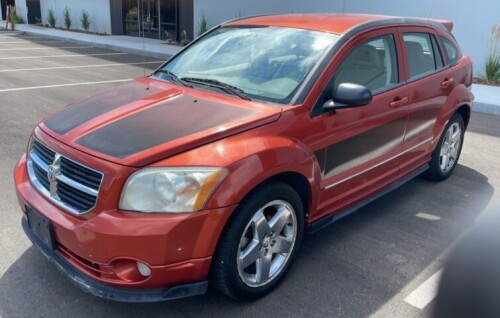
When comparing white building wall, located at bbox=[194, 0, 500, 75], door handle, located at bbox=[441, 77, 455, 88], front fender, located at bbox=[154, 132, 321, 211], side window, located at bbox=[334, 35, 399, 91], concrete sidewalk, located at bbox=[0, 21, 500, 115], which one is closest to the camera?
front fender, located at bbox=[154, 132, 321, 211]

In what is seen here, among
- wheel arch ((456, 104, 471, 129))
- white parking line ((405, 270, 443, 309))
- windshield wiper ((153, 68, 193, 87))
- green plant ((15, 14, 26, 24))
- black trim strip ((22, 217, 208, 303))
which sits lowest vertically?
green plant ((15, 14, 26, 24))

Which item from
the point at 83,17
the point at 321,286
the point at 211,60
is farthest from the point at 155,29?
the point at 321,286

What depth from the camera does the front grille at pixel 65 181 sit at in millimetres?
2521

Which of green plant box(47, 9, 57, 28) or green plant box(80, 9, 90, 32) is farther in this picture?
green plant box(47, 9, 57, 28)

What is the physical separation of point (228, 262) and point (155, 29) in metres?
21.3

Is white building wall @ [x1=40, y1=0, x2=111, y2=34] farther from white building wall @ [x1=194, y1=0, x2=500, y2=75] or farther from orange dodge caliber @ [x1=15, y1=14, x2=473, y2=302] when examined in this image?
orange dodge caliber @ [x1=15, y1=14, x2=473, y2=302]

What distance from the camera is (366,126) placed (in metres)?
3.48

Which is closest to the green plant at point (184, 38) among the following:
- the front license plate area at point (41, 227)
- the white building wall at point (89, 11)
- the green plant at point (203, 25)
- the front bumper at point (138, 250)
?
the green plant at point (203, 25)

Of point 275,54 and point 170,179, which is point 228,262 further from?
point 275,54

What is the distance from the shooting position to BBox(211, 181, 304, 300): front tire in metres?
2.62

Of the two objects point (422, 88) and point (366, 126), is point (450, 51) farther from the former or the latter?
point (366, 126)

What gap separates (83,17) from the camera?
1004 inches

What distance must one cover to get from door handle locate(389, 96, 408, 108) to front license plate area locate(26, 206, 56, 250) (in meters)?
2.64

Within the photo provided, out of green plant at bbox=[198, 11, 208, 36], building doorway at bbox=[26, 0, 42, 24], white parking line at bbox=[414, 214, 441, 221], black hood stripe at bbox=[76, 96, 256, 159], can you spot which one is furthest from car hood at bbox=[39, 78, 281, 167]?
building doorway at bbox=[26, 0, 42, 24]
